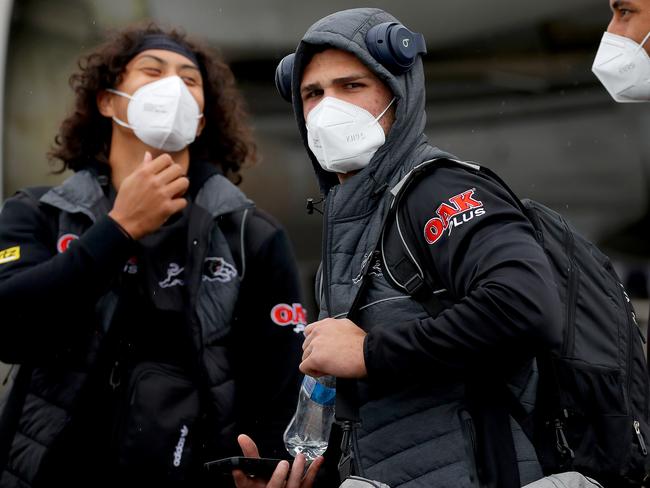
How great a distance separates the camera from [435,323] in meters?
1.99

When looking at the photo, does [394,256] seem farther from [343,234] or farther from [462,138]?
[462,138]

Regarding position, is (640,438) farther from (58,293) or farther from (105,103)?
(105,103)

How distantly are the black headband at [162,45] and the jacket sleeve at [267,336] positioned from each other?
2.08ft

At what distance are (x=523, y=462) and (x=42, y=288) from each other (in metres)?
1.40

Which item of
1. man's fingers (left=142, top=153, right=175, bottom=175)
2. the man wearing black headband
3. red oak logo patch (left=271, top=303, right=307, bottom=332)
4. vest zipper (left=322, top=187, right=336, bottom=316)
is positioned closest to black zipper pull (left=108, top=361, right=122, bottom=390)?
the man wearing black headband

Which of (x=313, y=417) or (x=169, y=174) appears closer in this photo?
(x=313, y=417)

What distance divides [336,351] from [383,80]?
2.21 ft

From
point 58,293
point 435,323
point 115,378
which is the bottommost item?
point 115,378

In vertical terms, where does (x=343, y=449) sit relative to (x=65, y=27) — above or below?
below

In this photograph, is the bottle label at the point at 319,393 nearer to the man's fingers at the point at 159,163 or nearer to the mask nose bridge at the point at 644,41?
the man's fingers at the point at 159,163

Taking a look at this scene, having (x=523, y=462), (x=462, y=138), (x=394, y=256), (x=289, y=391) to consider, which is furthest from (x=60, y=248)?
(x=462, y=138)

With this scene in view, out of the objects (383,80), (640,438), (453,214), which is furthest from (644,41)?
(640,438)

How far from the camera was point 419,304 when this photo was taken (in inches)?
82.2

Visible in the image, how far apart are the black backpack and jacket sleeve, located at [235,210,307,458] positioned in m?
0.97
